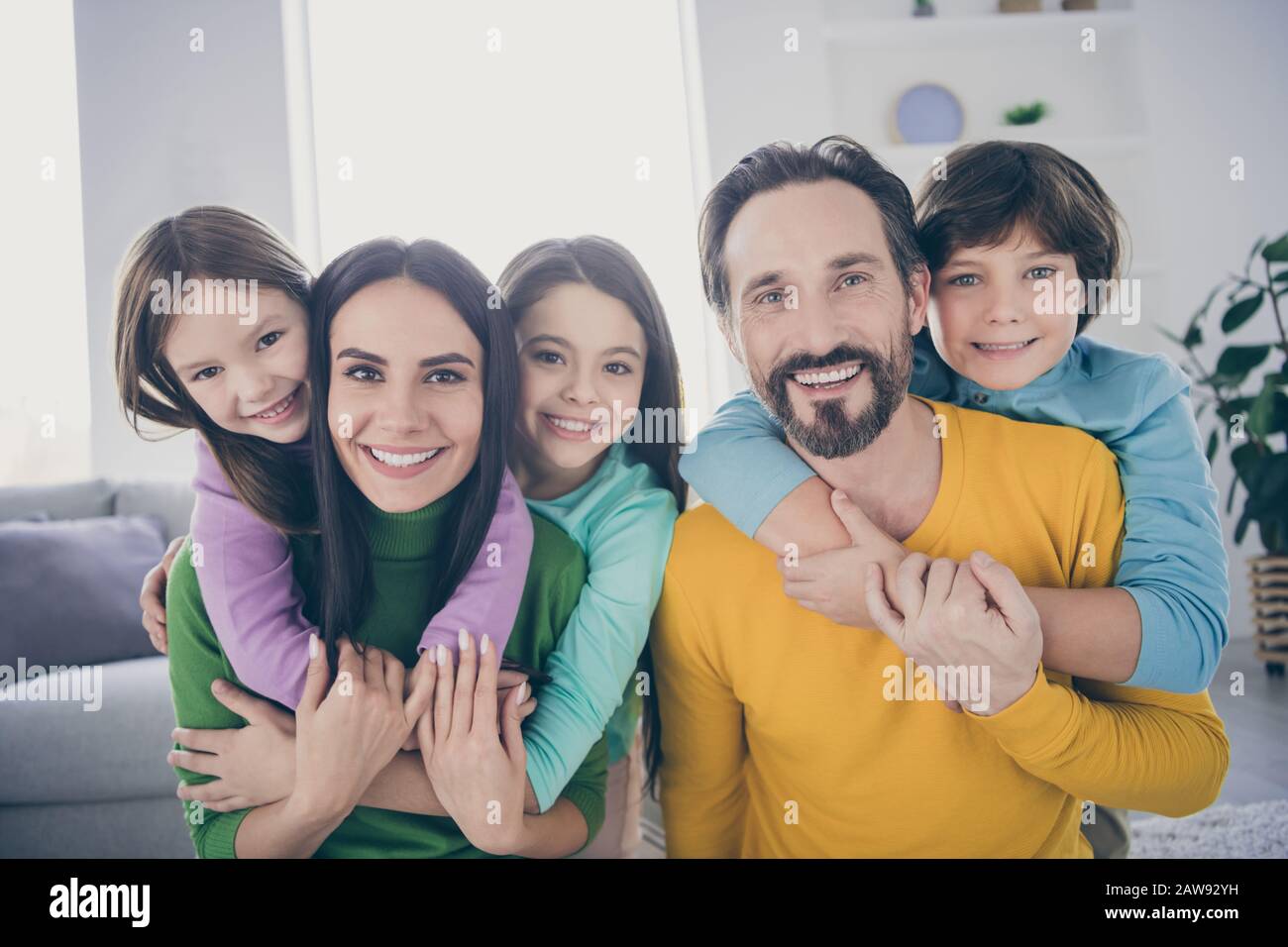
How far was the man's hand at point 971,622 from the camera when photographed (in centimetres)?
99

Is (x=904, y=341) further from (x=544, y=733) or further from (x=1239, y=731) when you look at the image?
(x=1239, y=731)

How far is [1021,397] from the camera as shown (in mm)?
1244

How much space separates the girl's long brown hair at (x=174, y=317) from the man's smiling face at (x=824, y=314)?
0.63 m

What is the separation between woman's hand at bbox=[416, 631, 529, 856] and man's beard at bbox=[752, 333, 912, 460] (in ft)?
1.68

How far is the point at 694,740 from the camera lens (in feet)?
4.10

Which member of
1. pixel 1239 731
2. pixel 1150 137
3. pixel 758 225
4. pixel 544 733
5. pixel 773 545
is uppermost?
pixel 1150 137

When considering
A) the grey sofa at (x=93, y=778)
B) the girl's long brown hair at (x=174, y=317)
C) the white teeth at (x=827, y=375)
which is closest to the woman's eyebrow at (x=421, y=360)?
the girl's long brown hair at (x=174, y=317)

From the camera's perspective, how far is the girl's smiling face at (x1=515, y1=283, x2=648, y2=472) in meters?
1.22

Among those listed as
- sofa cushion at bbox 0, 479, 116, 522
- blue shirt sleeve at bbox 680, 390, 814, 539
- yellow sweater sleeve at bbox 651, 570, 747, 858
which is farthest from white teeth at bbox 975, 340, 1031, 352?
sofa cushion at bbox 0, 479, 116, 522

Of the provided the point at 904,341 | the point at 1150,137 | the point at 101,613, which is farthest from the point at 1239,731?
the point at 101,613

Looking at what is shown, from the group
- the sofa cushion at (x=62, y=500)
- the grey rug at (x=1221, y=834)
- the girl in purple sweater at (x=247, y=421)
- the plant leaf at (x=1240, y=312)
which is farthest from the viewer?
the plant leaf at (x=1240, y=312)

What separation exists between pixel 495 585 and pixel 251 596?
31 centimetres

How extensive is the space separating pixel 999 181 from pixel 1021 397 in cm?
31

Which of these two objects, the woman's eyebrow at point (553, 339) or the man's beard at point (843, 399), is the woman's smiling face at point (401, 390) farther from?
the man's beard at point (843, 399)
